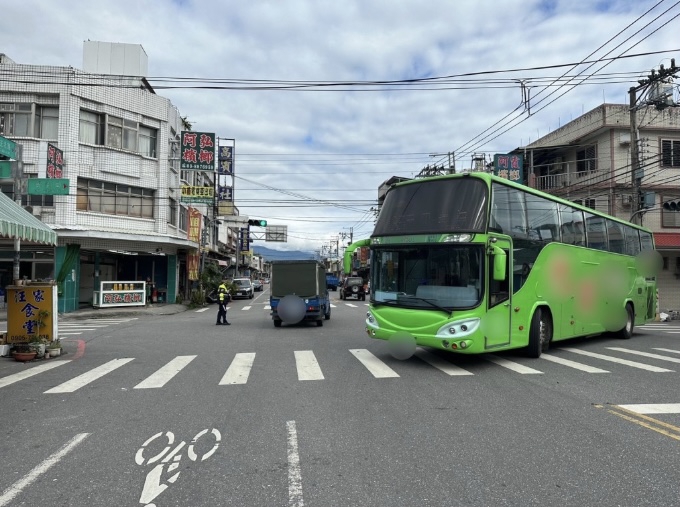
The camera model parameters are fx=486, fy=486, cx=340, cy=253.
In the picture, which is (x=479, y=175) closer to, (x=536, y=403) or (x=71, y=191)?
(x=536, y=403)

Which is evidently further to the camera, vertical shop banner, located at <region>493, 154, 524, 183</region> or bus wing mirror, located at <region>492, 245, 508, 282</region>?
vertical shop banner, located at <region>493, 154, 524, 183</region>

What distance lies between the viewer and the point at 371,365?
31.7 ft

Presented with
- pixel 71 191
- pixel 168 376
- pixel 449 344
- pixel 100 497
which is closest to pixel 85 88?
pixel 71 191

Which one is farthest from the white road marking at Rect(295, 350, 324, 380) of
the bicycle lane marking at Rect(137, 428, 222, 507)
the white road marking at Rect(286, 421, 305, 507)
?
the bicycle lane marking at Rect(137, 428, 222, 507)

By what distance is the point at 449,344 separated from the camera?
8844 millimetres

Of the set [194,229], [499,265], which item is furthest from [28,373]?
[194,229]

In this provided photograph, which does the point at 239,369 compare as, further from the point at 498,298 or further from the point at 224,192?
the point at 224,192

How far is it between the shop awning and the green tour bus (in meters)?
6.68

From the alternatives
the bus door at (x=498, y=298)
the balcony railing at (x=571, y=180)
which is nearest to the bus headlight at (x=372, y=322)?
the bus door at (x=498, y=298)

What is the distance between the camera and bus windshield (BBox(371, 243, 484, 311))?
9055mm

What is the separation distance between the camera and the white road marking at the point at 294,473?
3.80 m

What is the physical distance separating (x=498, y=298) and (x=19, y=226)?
31.2 feet

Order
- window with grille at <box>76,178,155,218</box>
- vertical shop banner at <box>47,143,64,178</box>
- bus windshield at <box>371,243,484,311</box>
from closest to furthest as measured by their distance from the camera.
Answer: bus windshield at <box>371,243,484,311</box>
vertical shop banner at <box>47,143,64,178</box>
window with grille at <box>76,178,155,218</box>

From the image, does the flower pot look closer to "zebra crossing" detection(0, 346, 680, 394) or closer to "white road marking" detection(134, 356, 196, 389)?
"zebra crossing" detection(0, 346, 680, 394)
